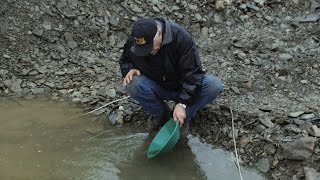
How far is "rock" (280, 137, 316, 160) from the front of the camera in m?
4.25

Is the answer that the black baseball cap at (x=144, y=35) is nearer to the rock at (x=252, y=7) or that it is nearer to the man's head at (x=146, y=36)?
the man's head at (x=146, y=36)

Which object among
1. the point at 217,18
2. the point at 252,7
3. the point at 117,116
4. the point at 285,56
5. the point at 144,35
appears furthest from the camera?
the point at 252,7

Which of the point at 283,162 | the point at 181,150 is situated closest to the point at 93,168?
the point at 181,150

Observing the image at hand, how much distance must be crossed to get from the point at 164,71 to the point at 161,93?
306 mm

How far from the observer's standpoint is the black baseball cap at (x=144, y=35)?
3.92 m

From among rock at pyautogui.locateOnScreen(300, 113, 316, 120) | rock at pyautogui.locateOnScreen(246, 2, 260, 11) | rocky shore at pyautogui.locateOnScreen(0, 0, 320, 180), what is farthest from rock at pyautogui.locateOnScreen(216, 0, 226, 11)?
rock at pyautogui.locateOnScreen(300, 113, 316, 120)

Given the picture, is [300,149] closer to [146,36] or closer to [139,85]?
[139,85]

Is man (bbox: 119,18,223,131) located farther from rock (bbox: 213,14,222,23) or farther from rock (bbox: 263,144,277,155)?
rock (bbox: 213,14,222,23)

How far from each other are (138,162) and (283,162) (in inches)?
51.3

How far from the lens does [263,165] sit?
14.4 feet

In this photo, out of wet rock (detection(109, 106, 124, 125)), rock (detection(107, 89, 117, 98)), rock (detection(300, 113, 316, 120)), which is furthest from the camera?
rock (detection(107, 89, 117, 98))

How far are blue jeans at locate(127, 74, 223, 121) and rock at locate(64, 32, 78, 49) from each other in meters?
1.86

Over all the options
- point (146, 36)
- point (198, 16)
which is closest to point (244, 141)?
point (146, 36)

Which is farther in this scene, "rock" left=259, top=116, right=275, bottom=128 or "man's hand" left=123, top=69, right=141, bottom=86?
"rock" left=259, top=116, right=275, bottom=128
